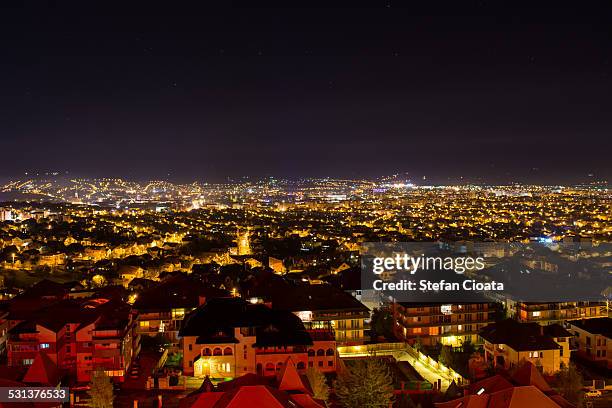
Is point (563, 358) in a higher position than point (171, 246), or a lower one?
lower

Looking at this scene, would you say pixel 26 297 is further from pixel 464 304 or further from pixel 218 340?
pixel 464 304

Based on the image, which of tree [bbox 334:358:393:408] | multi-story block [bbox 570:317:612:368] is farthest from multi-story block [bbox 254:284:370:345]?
multi-story block [bbox 570:317:612:368]

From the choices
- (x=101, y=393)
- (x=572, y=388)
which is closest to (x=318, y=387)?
(x=101, y=393)

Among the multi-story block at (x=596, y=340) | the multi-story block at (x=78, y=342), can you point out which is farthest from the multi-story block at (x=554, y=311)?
the multi-story block at (x=78, y=342)

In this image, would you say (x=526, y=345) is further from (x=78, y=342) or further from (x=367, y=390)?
(x=78, y=342)

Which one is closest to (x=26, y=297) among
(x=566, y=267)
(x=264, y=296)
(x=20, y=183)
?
(x=264, y=296)

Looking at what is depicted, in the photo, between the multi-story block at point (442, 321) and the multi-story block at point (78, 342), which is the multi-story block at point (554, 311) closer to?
the multi-story block at point (442, 321)
